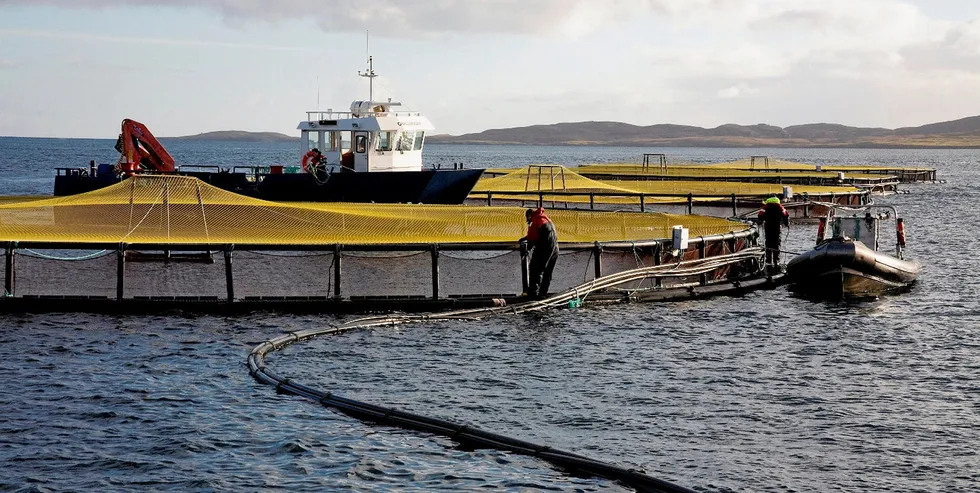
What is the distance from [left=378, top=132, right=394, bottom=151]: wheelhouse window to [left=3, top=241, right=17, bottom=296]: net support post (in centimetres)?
2403

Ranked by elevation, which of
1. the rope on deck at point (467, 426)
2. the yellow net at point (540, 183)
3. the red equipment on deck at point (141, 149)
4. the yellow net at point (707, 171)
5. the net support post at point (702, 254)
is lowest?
the rope on deck at point (467, 426)

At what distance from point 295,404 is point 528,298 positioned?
396 inches

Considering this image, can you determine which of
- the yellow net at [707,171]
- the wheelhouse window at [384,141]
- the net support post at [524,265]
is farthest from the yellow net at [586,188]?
the net support post at [524,265]

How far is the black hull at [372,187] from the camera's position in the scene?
4891 cm

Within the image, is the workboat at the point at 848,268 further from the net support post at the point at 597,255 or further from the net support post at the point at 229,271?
the net support post at the point at 229,271

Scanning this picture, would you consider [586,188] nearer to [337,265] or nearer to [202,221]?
[202,221]

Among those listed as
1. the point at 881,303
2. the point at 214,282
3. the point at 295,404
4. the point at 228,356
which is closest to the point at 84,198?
the point at 214,282

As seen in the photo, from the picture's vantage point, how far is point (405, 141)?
2032 inches

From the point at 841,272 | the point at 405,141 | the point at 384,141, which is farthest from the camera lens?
Answer: the point at 405,141

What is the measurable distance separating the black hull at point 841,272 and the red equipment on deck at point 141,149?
27.0 meters

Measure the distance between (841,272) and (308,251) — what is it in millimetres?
15176

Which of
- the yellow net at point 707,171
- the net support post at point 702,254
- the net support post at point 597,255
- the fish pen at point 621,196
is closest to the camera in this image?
the net support post at point 597,255

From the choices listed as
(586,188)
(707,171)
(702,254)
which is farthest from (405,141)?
(707,171)

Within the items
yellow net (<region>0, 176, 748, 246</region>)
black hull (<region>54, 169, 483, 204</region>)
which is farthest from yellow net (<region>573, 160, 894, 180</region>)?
yellow net (<region>0, 176, 748, 246</region>)
